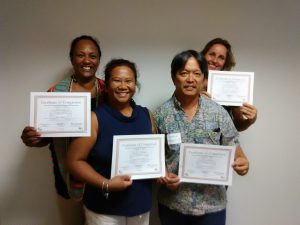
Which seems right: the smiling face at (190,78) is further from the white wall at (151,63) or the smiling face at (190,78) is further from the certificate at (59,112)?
the white wall at (151,63)

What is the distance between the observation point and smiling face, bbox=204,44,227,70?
1.87 meters

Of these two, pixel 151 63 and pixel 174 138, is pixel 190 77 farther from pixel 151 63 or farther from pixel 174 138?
pixel 151 63

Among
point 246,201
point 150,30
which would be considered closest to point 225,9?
point 150,30

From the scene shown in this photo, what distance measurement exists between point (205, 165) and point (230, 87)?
53cm

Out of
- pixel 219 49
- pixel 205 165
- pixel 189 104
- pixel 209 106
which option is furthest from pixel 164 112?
pixel 219 49

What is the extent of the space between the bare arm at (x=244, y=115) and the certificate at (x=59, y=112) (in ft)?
2.99

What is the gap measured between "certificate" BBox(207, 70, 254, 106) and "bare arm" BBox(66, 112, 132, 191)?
0.73m

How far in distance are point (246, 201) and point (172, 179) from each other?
A: 121 cm

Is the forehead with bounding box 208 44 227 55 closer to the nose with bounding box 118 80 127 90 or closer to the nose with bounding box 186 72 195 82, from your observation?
the nose with bounding box 186 72 195 82

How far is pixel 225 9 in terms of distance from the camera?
2.18 meters

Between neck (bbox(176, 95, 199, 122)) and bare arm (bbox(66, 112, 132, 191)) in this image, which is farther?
neck (bbox(176, 95, 199, 122))

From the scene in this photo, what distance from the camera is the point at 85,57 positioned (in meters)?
1.75

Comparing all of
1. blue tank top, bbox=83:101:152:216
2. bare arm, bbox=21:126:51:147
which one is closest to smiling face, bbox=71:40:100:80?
blue tank top, bbox=83:101:152:216

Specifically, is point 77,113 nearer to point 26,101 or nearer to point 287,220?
point 26,101
